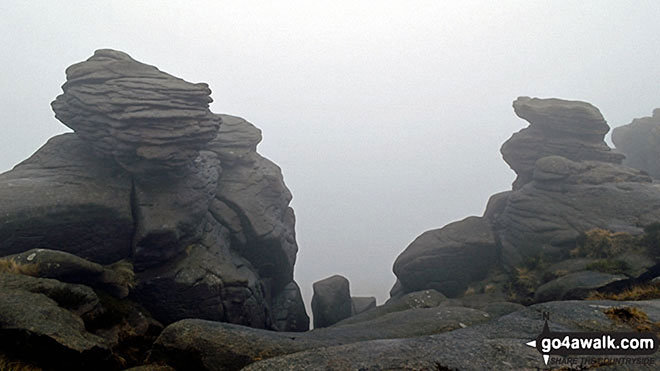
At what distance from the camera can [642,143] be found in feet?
155

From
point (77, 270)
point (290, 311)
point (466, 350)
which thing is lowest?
point (290, 311)

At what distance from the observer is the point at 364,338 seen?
1212 cm

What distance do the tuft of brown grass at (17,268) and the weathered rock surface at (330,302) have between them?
26.5 meters

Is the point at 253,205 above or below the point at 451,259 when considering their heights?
above

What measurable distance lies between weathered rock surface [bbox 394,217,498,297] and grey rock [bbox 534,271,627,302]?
366 inches

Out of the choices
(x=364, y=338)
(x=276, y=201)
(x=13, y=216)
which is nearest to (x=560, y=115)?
(x=276, y=201)

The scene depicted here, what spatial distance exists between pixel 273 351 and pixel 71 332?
627cm

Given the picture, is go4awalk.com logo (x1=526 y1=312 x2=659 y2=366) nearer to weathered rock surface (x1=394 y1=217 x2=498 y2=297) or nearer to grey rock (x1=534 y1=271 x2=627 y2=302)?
grey rock (x1=534 y1=271 x2=627 y2=302)

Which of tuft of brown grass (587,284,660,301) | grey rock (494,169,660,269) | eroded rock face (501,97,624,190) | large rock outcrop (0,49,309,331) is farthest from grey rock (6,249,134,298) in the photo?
eroded rock face (501,97,624,190)

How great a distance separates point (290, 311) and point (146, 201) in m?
17.5

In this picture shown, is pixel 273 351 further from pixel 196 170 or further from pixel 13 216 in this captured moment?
pixel 196 170

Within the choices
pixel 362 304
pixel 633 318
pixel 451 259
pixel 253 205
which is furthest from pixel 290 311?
pixel 633 318

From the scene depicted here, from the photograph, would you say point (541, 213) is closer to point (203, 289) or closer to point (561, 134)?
point (561, 134)

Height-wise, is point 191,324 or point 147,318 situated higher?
point 191,324
